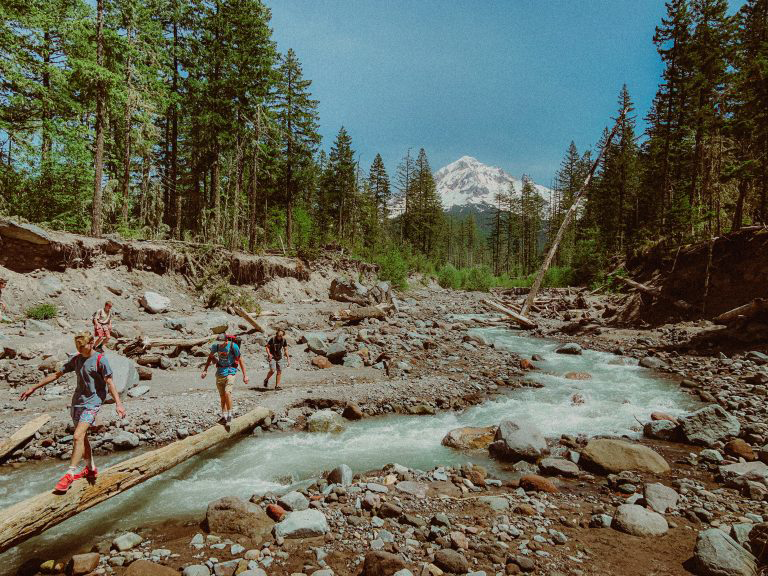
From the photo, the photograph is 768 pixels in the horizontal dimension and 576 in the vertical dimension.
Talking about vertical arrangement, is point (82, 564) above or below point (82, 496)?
below

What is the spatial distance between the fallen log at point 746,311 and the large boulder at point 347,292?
19.8m

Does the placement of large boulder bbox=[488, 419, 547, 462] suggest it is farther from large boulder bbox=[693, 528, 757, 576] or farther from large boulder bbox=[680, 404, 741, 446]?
large boulder bbox=[693, 528, 757, 576]

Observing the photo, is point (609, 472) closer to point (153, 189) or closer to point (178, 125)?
point (153, 189)

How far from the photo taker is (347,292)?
27.6m

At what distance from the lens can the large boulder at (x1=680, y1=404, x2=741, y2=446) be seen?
779 centimetres

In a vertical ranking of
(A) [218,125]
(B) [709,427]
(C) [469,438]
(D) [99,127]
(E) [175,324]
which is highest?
(A) [218,125]

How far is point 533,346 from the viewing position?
752 inches

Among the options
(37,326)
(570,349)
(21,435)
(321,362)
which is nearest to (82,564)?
(21,435)

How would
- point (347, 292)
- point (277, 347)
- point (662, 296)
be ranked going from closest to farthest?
point (277, 347)
point (662, 296)
point (347, 292)

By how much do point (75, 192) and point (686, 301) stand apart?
32225 millimetres

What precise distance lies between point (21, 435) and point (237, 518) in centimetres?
547

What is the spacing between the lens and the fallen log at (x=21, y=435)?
272 inches

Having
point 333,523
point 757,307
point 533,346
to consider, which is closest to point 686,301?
point 757,307

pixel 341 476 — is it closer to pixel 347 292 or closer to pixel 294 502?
pixel 294 502
